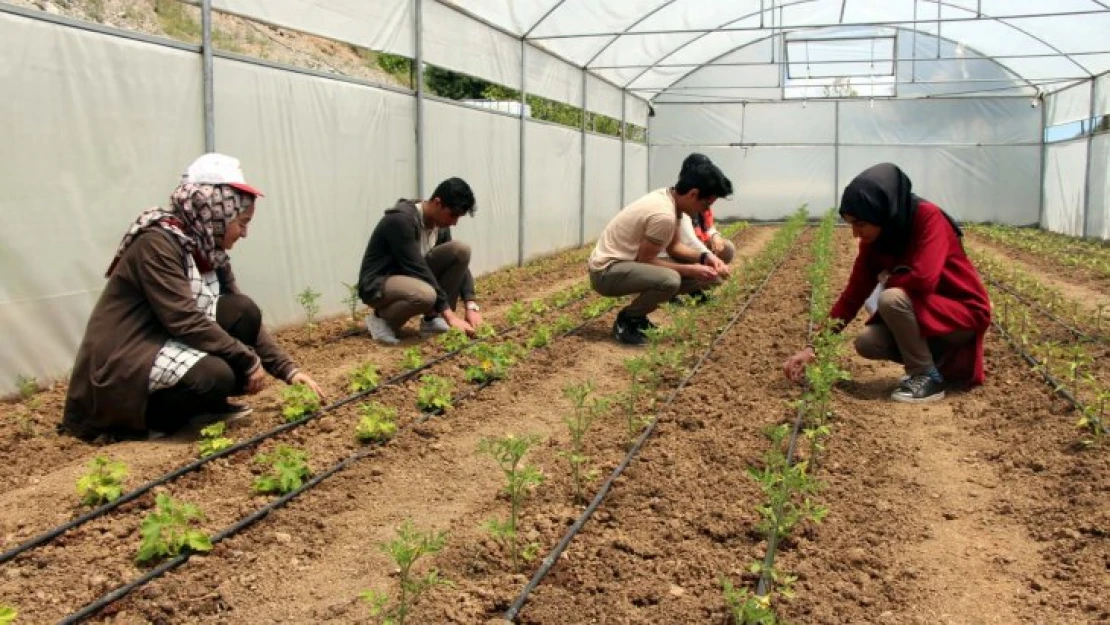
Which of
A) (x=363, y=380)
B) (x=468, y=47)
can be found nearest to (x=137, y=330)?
(x=363, y=380)

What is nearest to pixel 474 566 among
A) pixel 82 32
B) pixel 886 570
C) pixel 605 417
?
pixel 886 570

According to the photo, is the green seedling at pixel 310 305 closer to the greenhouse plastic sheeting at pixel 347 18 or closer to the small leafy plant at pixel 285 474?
the greenhouse plastic sheeting at pixel 347 18

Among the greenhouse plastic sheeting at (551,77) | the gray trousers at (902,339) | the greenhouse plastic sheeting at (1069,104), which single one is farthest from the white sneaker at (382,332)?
the greenhouse plastic sheeting at (1069,104)

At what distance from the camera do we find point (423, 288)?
5859mm

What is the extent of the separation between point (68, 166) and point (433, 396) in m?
2.26

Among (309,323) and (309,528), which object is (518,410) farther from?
(309,323)

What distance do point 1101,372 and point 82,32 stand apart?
5738mm

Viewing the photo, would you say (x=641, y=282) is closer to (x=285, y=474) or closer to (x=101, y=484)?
(x=285, y=474)

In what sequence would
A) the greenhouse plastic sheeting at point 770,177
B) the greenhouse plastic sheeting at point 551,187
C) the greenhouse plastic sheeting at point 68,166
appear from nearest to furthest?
the greenhouse plastic sheeting at point 68,166
the greenhouse plastic sheeting at point 551,187
the greenhouse plastic sheeting at point 770,177

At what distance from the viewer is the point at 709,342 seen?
6.38 metres

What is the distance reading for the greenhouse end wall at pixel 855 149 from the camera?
1897cm

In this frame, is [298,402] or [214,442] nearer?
[214,442]

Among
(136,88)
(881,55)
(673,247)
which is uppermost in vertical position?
(881,55)

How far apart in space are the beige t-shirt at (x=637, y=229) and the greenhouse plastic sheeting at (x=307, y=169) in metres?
2.14
